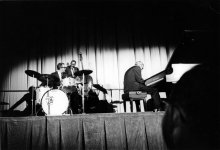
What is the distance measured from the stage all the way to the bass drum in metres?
0.72

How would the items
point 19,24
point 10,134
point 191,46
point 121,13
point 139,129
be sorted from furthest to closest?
point 121,13, point 19,24, point 191,46, point 139,129, point 10,134

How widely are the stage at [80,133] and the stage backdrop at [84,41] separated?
413 cm

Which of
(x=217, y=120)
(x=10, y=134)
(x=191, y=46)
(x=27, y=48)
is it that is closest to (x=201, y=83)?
(x=217, y=120)

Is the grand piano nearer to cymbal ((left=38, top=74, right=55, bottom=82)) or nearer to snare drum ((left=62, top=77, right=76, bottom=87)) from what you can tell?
snare drum ((left=62, top=77, right=76, bottom=87))

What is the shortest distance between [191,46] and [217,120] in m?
3.92

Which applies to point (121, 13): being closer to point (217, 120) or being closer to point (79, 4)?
point (79, 4)

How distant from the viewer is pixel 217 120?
0.38 meters

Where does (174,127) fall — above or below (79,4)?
below

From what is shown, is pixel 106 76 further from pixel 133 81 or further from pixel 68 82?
pixel 68 82

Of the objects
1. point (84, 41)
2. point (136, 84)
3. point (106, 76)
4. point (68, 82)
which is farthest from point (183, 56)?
point (84, 41)

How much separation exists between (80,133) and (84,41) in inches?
191

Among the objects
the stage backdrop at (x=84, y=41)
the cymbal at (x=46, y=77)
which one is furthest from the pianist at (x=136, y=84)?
the stage backdrop at (x=84, y=41)

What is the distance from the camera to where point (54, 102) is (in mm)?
3941

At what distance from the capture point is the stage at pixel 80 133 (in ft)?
10.1
